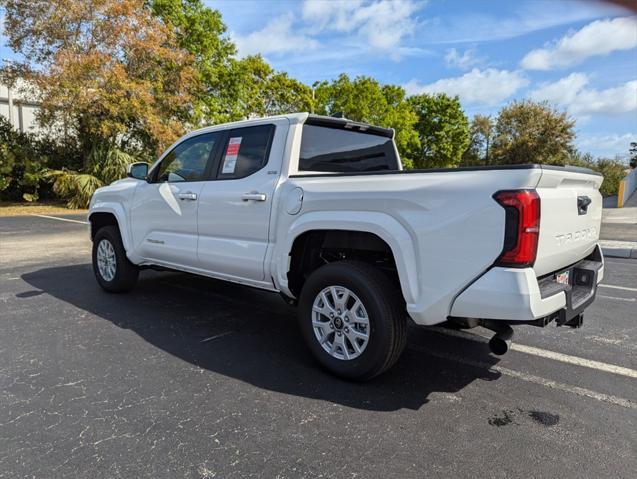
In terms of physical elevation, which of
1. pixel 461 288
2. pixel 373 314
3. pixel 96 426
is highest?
pixel 461 288

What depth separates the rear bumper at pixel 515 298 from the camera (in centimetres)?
257

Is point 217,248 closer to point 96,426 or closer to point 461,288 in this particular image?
point 96,426

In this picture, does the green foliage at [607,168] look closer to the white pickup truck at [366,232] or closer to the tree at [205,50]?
the tree at [205,50]

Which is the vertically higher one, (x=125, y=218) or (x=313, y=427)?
(x=125, y=218)

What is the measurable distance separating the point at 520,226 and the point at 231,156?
2683mm

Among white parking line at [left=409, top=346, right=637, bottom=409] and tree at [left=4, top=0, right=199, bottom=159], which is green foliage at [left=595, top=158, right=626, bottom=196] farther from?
white parking line at [left=409, top=346, right=637, bottom=409]

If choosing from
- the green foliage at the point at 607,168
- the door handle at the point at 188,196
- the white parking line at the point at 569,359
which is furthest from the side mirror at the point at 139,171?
the green foliage at the point at 607,168

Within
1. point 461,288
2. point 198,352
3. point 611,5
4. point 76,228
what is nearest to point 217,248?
point 198,352

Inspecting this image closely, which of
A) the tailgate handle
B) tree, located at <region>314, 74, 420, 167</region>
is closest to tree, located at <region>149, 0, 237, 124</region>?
tree, located at <region>314, 74, 420, 167</region>

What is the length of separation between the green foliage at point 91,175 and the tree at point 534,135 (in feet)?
101

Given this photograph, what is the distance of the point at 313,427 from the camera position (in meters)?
2.75

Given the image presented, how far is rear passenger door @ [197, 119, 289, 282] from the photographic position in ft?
12.7

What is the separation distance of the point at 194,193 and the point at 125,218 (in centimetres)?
133

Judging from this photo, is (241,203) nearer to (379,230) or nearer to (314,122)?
(314,122)
